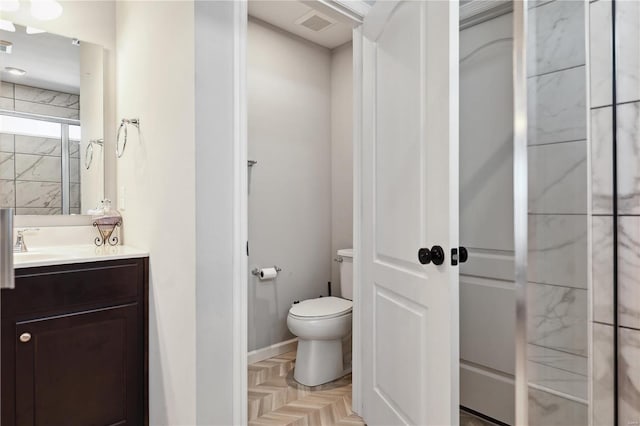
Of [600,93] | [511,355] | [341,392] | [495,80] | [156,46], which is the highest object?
[156,46]

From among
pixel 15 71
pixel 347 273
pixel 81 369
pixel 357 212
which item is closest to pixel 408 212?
pixel 357 212

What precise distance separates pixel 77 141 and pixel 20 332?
3.70 ft

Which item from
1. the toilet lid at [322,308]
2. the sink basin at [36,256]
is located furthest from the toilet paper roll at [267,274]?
the sink basin at [36,256]

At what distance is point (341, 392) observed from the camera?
2254 millimetres

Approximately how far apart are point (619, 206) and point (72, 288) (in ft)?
6.57

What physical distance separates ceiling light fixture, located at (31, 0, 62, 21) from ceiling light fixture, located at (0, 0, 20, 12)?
2.6 inches

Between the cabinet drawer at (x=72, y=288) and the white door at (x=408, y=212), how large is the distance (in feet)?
3.64

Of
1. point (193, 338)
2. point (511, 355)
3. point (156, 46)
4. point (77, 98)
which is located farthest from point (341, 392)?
point (77, 98)

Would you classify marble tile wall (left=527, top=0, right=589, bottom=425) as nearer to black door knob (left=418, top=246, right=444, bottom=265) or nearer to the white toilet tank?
black door knob (left=418, top=246, right=444, bottom=265)

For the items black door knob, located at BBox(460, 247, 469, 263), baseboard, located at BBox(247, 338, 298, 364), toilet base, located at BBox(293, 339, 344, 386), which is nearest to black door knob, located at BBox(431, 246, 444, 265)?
black door knob, located at BBox(460, 247, 469, 263)

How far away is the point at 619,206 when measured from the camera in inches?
42.9

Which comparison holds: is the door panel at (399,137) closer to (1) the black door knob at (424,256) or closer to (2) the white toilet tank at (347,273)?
(1) the black door knob at (424,256)

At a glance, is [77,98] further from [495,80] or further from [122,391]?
[495,80]

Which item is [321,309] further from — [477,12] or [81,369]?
[477,12]
